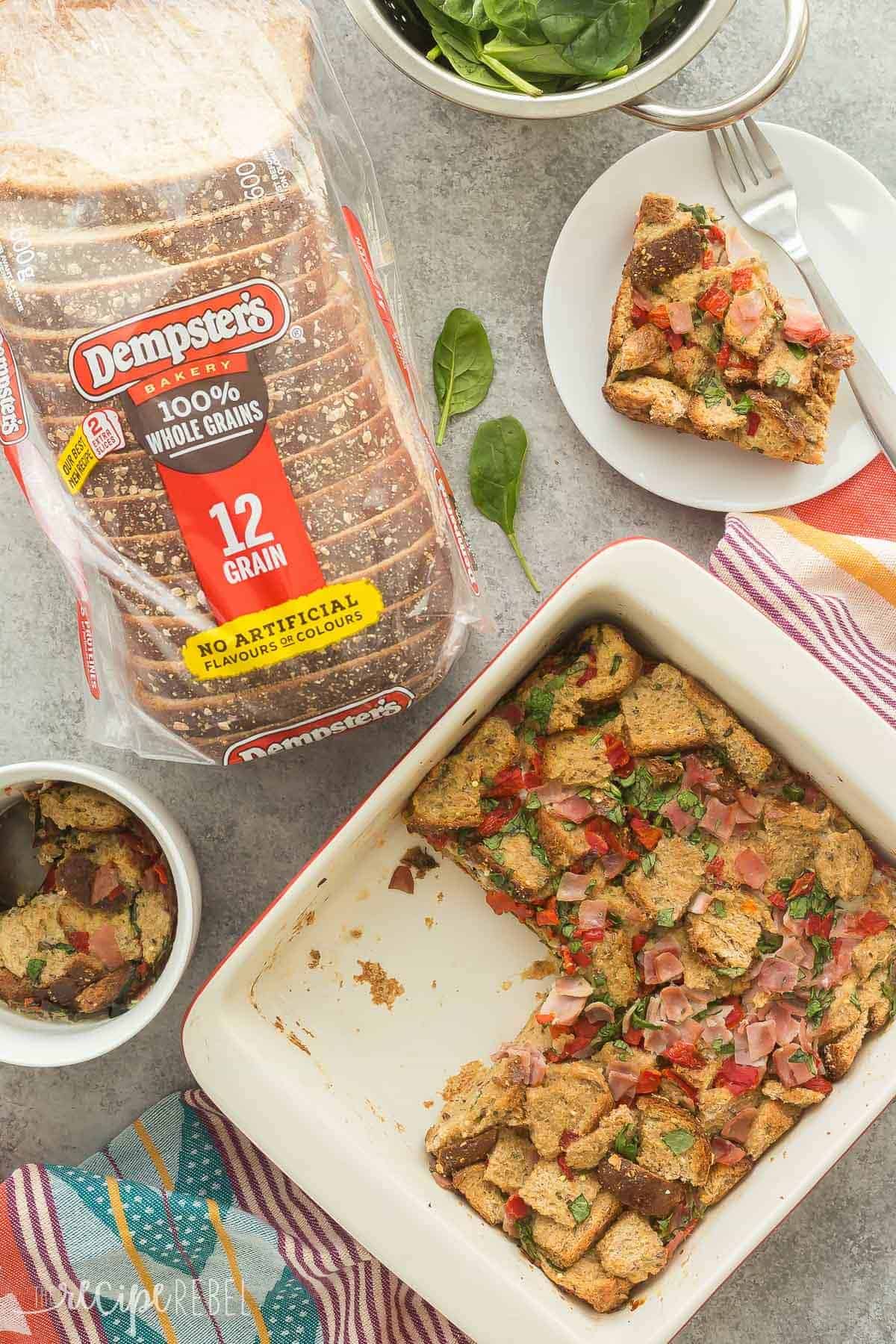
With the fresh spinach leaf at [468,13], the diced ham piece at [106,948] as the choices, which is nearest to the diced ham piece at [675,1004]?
the diced ham piece at [106,948]

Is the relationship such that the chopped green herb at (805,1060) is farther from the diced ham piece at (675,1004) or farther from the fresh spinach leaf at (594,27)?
the fresh spinach leaf at (594,27)

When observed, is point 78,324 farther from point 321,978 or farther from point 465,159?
point 321,978

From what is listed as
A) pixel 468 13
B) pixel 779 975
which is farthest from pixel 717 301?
pixel 779 975

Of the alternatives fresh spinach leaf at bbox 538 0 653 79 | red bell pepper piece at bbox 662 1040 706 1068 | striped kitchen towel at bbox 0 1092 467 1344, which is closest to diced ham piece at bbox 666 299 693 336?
fresh spinach leaf at bbox 538 0 653 79

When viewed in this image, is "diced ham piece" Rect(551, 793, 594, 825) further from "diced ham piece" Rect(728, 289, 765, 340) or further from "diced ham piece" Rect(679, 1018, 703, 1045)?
"diced ham piece" Rect(728, 289, 765, 340)

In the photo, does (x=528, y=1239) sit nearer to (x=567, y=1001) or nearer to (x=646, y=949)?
(x=567, y=1001)

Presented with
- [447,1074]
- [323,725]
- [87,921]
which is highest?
[323,725]
